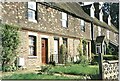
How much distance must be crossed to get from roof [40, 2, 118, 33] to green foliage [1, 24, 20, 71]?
1087 mm

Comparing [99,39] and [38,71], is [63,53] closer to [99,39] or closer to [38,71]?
[38,71]

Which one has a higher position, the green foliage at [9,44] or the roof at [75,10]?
the roof at [75,10]

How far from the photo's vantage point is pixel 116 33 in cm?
629

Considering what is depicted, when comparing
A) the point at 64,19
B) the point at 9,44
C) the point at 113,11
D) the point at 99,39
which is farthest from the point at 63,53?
the point at 113,11

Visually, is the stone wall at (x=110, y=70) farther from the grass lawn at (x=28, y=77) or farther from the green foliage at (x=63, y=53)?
the green foliage at (x=63, y=53)

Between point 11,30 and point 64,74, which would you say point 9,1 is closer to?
point 11,30

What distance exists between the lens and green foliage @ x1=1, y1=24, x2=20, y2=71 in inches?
244

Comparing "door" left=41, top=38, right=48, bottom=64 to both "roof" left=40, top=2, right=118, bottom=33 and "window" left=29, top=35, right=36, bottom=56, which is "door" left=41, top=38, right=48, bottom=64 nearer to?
"window" left=29, top=35, right=36, bottom=56

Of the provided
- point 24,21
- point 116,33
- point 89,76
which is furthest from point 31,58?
point 116,33

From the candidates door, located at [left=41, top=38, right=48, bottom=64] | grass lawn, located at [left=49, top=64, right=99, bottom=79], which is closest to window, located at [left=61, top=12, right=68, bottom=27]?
door, located at [left=41, top=38, right=48, bottom=64]

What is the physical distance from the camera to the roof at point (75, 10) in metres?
6.55

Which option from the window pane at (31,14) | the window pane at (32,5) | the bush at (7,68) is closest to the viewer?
the bush at (7,68)

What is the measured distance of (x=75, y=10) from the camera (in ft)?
23.3

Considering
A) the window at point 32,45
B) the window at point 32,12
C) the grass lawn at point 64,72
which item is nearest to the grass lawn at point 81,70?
the grass lawn at point 64,72
